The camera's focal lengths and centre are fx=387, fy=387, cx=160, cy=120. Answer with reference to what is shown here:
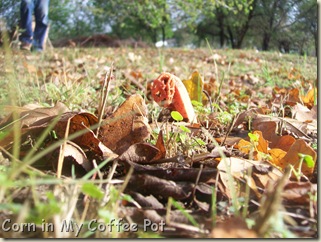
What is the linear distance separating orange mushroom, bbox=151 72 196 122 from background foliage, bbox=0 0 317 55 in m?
0.49

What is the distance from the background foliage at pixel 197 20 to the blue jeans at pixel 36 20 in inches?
35.1

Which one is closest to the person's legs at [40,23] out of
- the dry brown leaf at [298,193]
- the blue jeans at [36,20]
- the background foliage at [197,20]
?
the blue jeans at [36,20]

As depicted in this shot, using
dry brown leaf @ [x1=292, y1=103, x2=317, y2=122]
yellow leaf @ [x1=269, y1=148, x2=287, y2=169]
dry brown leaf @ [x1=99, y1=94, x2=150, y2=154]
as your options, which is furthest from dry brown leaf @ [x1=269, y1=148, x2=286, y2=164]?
dry brown leaf @ [x1=292, y1=103, x2=317, y2=122]


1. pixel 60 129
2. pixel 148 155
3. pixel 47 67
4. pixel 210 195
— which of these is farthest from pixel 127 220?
pixel 47 67

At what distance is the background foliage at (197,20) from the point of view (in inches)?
186

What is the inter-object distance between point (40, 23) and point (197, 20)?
54.5ft

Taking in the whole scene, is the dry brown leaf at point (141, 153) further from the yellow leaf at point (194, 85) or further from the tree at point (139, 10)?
the tree at point (139, 10)

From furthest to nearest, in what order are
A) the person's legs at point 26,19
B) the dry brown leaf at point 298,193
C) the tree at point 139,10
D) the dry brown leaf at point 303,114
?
the tree at point 139,10 < the person's legs at point 26,19 < the dry brown leaf at point 303,114 < the dry brown leaf at point 298,193

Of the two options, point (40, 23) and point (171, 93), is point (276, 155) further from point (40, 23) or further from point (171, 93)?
point (40, 23)

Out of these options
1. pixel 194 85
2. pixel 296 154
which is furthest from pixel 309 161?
pixel 194 85

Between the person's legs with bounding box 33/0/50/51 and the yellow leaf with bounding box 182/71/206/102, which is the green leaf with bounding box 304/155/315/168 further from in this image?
the person's legs with bounding box 33/0/50/51

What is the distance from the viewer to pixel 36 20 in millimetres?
7207

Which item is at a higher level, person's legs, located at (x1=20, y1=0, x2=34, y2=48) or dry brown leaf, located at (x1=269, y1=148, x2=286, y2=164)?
person's legs, located at (x1=20, y1=0, x2=34, y2=48)

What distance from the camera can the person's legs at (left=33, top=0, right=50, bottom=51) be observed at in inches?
273
